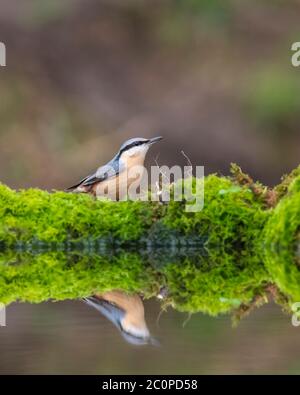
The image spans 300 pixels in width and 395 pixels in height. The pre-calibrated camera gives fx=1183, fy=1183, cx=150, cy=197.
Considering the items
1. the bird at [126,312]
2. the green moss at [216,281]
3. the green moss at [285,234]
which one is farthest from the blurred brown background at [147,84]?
the bird at [126,312]

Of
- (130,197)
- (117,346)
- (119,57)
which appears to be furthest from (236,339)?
(119,57)

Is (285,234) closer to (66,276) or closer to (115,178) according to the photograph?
(66,276)

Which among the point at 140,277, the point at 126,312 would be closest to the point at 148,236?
the point at 140,277

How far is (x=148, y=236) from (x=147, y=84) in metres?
12.5

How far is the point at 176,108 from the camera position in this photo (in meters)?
20.2

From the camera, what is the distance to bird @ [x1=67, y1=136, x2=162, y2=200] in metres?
10.1

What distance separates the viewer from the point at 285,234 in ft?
28.9

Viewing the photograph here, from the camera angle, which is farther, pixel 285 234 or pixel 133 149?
pixel 133 149

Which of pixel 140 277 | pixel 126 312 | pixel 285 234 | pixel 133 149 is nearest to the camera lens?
pixel 126 312

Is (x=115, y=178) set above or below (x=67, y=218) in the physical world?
above

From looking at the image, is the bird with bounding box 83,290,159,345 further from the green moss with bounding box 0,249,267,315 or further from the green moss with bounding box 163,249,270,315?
the green moss with bounding box 163,249,270,315

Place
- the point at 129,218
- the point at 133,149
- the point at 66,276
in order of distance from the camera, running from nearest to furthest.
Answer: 1. the point at 66,276
2. the point at 129,218
3. the point at 133,149

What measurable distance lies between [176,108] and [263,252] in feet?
37.6
